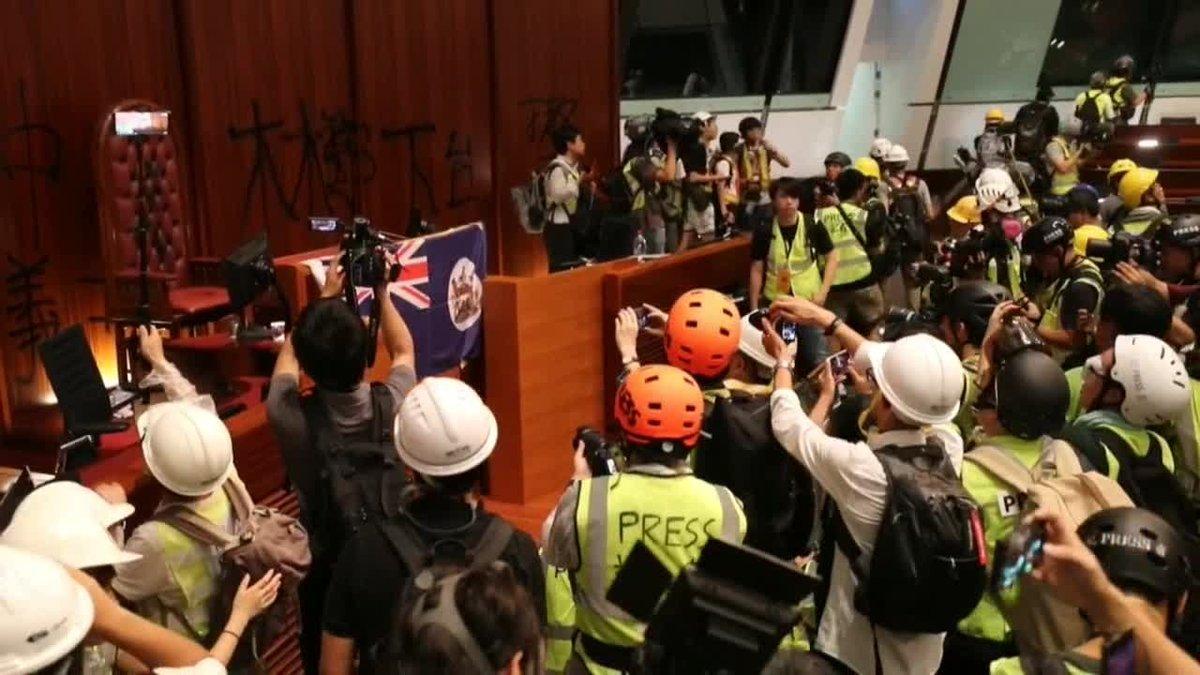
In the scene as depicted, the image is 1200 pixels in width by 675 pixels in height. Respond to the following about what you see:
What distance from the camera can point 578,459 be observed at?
305 centimetres

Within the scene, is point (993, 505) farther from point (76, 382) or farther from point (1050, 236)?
point (76, 382)

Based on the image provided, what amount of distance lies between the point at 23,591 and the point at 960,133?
16.3 m

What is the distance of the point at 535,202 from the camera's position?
8.79 metres

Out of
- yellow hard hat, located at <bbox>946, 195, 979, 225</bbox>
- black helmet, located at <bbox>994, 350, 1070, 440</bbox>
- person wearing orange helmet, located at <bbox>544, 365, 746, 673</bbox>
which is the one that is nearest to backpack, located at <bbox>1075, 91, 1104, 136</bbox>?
yellow hard hat, located at <bbox>946, 195, 979, 225</bbox>

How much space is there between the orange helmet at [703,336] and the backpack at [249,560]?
1.24 m

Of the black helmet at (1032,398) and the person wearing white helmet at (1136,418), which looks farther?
the person wearing white helmet at (1136,418)

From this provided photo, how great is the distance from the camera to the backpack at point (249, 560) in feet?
8.57

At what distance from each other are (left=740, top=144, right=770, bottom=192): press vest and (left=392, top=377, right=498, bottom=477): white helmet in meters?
8.29

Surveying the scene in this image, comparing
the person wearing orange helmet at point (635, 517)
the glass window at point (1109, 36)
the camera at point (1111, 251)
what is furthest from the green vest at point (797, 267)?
the glass window at point (1109, 36)

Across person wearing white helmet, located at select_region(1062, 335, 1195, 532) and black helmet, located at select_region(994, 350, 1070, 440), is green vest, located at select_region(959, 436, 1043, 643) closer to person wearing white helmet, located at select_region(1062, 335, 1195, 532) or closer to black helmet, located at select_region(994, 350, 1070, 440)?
black helmet, located at select_region(994, 350, 1070, 440)

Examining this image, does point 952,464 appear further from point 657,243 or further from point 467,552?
point 657,243

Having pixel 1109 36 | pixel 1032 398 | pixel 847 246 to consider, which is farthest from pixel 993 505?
pixel 1109 36

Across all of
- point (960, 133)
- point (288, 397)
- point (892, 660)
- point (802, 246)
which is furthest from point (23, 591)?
point (960, 133)

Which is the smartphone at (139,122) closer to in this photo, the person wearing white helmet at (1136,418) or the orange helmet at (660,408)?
the orange helmet at (660,408)
